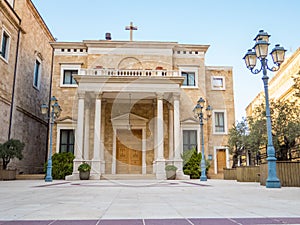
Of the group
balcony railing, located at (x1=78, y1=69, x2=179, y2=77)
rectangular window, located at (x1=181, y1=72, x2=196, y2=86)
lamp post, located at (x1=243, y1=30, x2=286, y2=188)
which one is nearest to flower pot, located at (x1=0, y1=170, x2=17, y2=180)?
balcony railing, located at (x1=78, y1=69, x2=179, y2=77)

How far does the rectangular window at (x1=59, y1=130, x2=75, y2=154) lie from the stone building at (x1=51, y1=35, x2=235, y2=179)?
0.06 m

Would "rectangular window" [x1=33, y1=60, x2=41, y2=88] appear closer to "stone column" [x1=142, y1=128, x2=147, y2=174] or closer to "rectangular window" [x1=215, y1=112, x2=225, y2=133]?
"stone column" [x1=142, y1=128, x2=147, y2=174]

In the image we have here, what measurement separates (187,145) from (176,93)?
4.44 m

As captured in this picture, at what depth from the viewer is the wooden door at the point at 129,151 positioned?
66.6 ft

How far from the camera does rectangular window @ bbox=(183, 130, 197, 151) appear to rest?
20.7 metres

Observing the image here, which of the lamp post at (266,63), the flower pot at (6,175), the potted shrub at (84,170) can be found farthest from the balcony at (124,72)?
the lamp post at (266,63)

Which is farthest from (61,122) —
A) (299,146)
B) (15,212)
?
(15,212)

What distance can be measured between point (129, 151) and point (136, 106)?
3.16 meters

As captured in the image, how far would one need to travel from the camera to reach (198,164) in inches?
722

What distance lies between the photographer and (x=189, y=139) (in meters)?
20.9

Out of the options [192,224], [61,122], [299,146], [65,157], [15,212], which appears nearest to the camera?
[192,224]

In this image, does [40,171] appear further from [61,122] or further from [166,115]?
[166,115]

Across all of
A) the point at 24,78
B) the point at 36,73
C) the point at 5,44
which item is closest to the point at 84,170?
the point at 24,78

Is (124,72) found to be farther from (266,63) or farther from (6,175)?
(266,63)
